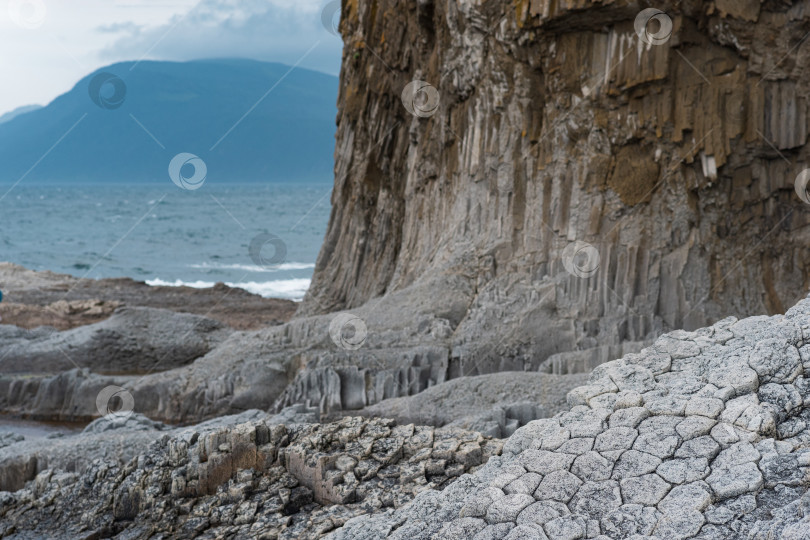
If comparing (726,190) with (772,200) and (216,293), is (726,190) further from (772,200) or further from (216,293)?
(216,293)

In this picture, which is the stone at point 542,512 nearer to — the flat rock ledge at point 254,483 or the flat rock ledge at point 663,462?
the flat rock ledge at point 663,462

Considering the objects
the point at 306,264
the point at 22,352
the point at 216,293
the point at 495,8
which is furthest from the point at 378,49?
the point at 306,264

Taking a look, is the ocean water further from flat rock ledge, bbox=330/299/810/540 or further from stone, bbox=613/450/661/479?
stone, bbox=613/450/661/479

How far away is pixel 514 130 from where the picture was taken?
14.2 metres

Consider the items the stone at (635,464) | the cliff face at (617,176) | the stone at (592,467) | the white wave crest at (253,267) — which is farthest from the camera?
the white wave crest at (253,267)

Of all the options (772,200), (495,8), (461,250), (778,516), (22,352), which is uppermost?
(495,8)

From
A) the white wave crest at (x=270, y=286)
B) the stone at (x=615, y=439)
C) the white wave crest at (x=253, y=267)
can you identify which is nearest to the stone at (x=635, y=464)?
the stone at (x=615, y=439)

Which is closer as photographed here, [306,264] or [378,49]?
[378,49]

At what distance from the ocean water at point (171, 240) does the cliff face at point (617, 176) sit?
16012 millimetres

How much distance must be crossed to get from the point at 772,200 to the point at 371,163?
10037 millimetres

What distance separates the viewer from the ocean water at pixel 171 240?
45.7 m

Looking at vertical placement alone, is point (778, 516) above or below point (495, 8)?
below

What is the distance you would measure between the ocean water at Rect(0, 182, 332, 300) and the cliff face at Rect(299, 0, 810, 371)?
52.5 ft

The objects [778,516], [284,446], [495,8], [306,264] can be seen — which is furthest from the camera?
[306,264]
